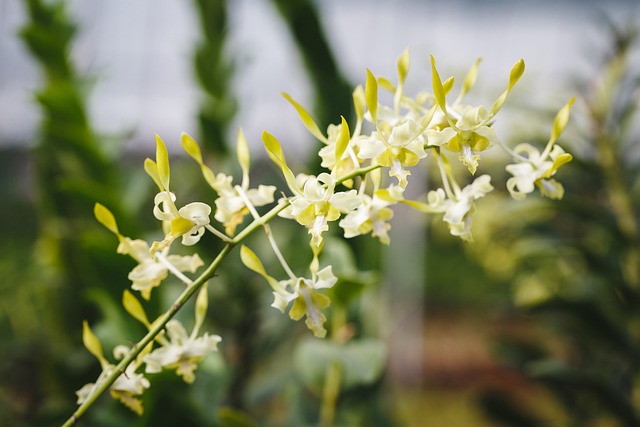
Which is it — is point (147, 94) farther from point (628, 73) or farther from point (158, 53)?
point (628, 73)

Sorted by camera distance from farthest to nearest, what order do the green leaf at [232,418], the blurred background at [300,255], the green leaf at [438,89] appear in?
1. the blurred background at [300,255]
2. the green leaf at [232,418]
3. the green leaf at [438,89]

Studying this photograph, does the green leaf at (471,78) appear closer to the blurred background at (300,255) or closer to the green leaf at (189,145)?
the green leaf at (189,145)

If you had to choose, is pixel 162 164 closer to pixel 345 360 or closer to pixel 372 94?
pixel 372 94

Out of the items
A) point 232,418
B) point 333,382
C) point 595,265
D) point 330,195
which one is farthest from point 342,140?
point 595,265

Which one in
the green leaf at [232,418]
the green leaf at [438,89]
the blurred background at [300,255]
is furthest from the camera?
the blurred background at [300,255]

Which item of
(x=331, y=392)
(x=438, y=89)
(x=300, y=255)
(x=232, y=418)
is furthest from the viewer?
(x=300, y=255)

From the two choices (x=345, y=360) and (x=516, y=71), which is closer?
(x=516, y=71)

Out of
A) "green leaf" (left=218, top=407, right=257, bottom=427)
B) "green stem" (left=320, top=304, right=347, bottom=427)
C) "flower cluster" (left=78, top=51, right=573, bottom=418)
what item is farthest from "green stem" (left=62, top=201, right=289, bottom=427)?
"green stem" (left=320, top=304, right=347, bottom=427)

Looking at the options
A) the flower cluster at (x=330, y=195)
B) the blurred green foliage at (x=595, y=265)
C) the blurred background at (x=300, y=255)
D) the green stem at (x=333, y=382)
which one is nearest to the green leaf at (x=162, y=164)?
the flower cluster at (x=330, y=195)

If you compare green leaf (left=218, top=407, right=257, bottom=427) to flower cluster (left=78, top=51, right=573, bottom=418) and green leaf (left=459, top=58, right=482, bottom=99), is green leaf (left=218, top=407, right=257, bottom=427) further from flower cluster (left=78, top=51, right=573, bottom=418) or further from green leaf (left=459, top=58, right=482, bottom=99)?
green leaf (left=459, top=58, right=482, bottom=99)
